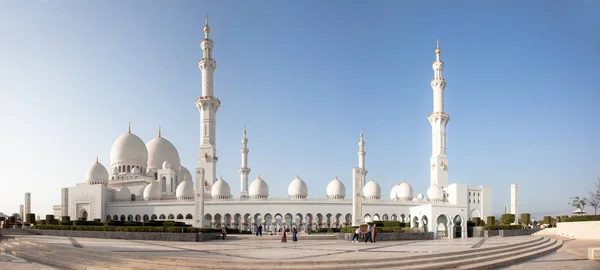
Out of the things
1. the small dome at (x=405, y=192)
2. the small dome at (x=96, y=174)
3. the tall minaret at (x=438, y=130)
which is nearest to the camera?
the small dome at (x=405, y=192)

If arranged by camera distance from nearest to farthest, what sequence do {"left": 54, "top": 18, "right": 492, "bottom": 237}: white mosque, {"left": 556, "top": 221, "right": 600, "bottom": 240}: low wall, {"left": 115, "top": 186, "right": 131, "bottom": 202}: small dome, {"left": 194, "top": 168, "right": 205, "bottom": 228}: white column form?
{"left": 556, "top": 221, "right": 600, "bottom": 240}: low wall < {"left": 194, "top": 168, "right": 205, "bottom": 228}: white column < {"left": 54, "top": 18, "right": 492, "bottom": 237}: white mosque < {"left": 115, "top": 186, "right": 131, "bottom": 202}: small dome

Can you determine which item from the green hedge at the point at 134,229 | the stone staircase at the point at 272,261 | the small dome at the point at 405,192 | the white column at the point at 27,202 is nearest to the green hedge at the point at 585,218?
the stone staircase at the point at 272,261

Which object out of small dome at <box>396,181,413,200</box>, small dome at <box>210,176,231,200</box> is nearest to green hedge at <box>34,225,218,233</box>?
small dome at <box>210,176,231,200</box>

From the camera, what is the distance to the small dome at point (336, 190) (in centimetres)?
5325

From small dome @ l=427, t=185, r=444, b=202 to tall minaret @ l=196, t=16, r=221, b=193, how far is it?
2717 cm

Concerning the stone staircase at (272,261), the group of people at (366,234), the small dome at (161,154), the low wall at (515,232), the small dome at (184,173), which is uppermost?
the small dome at (161,154)

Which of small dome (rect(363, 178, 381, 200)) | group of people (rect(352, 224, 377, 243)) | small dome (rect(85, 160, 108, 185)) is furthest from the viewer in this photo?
small dome (rect(85, 160, 108, 185))

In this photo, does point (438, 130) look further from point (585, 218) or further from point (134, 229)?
point (134, 229)

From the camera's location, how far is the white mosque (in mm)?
50688

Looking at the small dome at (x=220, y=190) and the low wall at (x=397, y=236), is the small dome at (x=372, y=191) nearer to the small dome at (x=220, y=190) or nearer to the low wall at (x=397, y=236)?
the small dome at (x=220, y=190)

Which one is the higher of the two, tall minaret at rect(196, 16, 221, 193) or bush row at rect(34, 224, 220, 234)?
tall minaret at rect(196, 16, 221, 193)

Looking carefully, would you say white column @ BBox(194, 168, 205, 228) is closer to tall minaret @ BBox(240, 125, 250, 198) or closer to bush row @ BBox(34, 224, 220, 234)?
bush row @ BBox(34, 224, 220, 234)

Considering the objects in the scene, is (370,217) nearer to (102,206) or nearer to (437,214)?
(437,214)

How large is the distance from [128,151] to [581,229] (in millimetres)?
52982
